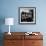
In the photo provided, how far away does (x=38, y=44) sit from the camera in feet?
13.3

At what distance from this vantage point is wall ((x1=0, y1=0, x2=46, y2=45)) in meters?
4.59

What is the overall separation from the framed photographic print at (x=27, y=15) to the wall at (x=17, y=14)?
11 cm

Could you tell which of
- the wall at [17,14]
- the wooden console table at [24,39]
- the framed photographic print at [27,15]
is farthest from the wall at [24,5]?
the wooden console table at [24,39]

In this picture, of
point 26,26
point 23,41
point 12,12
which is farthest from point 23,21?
point 23,41

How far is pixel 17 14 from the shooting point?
461 cm

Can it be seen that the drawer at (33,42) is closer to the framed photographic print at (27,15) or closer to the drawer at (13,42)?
the drawer at (13,42)

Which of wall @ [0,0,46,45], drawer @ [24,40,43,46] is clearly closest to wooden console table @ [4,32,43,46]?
drawer @ [24,40,43,46]

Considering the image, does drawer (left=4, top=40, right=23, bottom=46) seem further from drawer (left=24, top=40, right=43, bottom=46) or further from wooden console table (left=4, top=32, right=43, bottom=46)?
drawer (left=24, top=40, right=43, bottom=46)

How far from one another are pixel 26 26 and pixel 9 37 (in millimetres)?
851

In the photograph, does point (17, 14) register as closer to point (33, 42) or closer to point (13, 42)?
point (13, 42)

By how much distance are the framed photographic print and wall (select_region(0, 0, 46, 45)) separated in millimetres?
106

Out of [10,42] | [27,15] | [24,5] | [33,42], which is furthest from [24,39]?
[24,5]

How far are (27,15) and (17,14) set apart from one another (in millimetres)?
342

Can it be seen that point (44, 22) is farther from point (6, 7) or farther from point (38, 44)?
point (6, 7)
